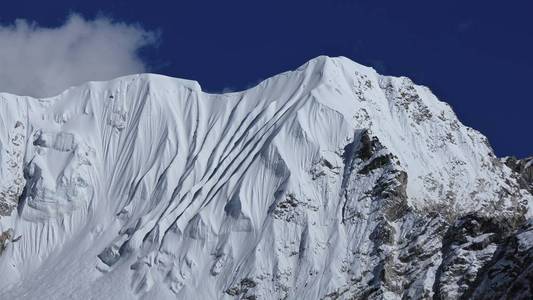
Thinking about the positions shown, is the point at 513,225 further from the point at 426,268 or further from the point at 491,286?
the point at 491,286

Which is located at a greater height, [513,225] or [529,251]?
[513,225]

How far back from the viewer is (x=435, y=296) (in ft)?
623

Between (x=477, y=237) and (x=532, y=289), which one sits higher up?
(x=477, y=237)

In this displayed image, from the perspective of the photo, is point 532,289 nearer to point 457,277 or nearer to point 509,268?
point 509,268

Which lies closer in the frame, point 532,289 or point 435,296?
point 532,289

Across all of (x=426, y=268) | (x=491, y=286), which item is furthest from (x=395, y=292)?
(x=491, y=286)

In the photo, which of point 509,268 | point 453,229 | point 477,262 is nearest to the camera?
point 509,268

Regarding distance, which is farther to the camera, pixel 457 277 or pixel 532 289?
pixel 457 277

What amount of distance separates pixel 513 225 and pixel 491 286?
254ft

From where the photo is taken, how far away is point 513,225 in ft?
652

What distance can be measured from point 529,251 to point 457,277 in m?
68.8

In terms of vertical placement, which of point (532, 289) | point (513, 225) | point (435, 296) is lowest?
point (532, 289)

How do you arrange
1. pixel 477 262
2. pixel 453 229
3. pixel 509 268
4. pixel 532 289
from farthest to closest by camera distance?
pixel 453 229
pixel 477 262
pixel 509 268
pixel 532 289

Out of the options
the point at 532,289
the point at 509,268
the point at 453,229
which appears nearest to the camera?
the point at 532,289
